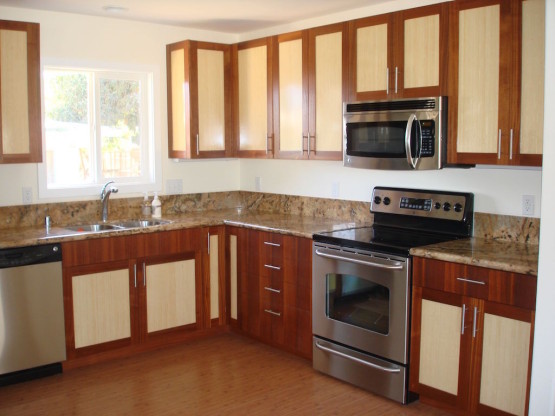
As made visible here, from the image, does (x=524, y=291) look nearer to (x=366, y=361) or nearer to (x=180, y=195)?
(x=366, y=361)

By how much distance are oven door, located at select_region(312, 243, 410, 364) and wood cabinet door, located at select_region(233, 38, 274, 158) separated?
46.9 inches

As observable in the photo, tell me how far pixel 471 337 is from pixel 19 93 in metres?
3.03

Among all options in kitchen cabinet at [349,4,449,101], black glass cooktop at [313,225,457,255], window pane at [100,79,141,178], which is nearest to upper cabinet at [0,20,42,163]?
window pane at [100,79,141,178]

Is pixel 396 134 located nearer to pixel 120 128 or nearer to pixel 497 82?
pixel 497 82

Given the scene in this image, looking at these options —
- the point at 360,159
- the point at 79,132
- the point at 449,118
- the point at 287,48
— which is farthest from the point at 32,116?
the point at 449,118

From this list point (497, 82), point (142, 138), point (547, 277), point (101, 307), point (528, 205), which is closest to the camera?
point (547, 277)

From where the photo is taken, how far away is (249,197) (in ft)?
17.6

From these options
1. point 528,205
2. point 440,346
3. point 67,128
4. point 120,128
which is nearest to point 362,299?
point 440,346

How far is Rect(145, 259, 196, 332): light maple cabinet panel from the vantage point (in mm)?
4309

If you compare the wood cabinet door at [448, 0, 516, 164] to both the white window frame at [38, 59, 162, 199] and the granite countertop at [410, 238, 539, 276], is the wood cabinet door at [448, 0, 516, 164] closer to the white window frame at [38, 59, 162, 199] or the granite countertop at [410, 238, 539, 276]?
the granite countertop at [410, 238, 539, 276]

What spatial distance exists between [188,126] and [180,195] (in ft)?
2.12

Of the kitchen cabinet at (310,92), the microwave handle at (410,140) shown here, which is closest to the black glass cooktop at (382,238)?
the microwave handle at (410,140)

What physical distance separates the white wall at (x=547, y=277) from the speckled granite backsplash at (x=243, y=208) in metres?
0.76

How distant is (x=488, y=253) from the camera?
10.6 ft
